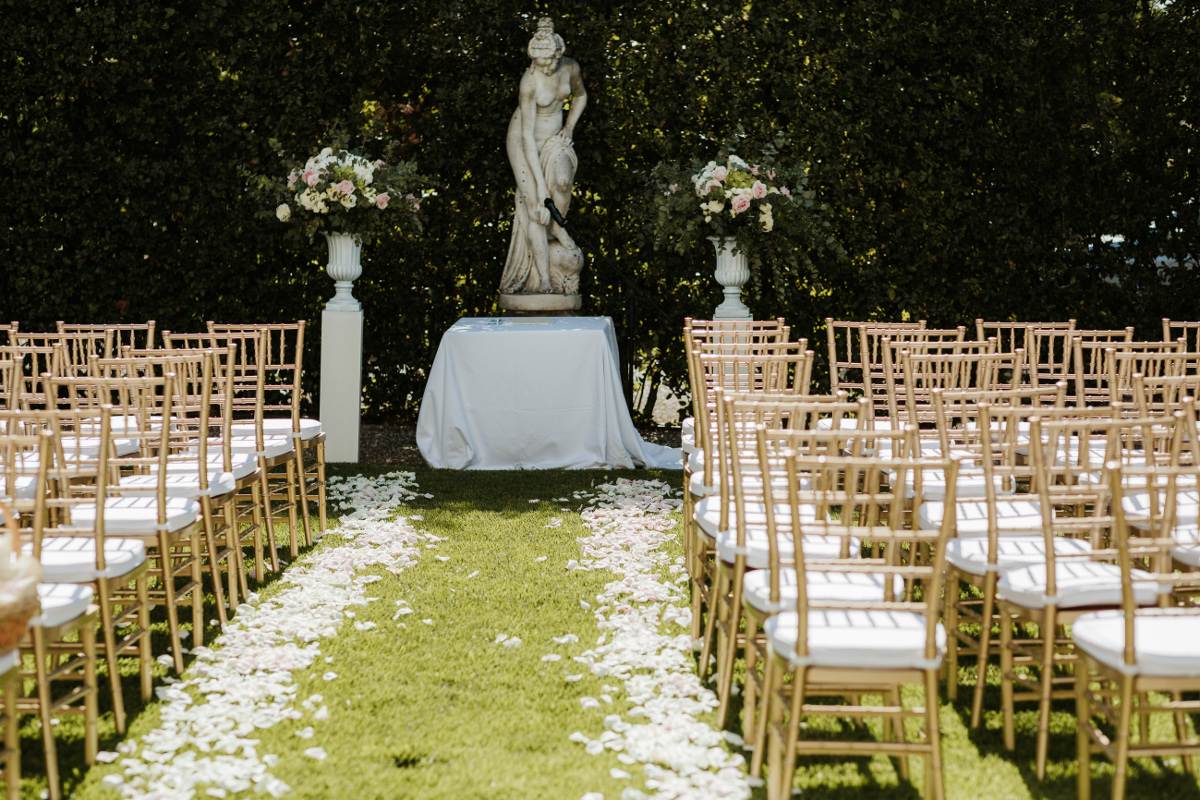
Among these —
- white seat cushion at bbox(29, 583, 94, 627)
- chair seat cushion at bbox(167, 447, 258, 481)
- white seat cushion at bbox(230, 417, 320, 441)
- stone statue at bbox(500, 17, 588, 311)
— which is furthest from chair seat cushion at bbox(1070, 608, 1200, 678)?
stone statue at bbox(500, 17, 588, 311)

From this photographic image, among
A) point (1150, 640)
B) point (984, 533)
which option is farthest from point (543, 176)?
point (1150, 640)

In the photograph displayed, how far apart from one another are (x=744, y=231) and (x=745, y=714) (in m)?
4.44

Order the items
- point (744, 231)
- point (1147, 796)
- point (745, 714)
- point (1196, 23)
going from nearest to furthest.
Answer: point (1147, 796) < point (745, 714) < point (744, 231) < point (1196, 23)

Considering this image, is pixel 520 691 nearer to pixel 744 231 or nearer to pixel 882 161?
pixel 744 231

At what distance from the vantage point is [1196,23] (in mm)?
7770

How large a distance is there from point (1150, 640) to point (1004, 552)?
684 mm

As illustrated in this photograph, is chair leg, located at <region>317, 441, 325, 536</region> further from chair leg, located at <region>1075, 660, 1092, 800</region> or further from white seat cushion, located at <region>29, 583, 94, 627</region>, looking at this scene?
chair leg, located at <region>1075, 660, 1092, 800</region>

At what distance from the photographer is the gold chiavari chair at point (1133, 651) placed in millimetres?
2500

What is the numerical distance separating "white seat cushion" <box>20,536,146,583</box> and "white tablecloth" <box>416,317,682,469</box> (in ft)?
12.0

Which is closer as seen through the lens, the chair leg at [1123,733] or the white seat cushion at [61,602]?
the chair leg at [1123,733]

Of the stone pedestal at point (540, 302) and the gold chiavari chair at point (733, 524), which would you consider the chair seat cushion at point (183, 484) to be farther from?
the stone pedestal at point (540, 302)

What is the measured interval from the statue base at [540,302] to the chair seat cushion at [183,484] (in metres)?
3.50

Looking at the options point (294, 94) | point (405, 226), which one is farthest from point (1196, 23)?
point (294, 94)

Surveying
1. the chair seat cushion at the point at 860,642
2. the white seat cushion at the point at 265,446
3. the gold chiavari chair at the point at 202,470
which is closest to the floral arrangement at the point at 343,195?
the white seat cushion at the point at 265,446
